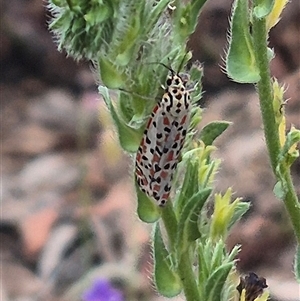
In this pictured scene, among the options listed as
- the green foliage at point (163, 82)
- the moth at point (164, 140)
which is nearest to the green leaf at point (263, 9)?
the green foliage at point (163, 82)

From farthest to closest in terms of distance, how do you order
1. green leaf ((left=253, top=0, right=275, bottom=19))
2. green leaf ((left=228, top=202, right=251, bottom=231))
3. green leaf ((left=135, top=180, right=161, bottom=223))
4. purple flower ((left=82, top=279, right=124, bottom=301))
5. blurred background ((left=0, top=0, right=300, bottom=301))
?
blurred background ((left=0, top=0, right=300, bottom=301)), purple flower ((left=82, top=279, right=124, bottom=301)), green leaf ((left=228, top=202, right=251, bottom=231)), green leaf ((left=135, top=180, right=161, bottom=223)), green leaf ((left=253, top=0, right=275, bottom=19))

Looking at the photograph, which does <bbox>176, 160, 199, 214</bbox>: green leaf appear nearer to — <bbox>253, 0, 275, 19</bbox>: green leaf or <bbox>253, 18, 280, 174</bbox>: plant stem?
<bbox>253, 18, 280, 174</bbox>: plant stem

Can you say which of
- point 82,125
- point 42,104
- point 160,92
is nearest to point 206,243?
point 160,92

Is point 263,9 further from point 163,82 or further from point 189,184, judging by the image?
point 189,184

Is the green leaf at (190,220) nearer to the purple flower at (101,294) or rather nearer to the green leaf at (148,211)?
the green leaf at (148,211)

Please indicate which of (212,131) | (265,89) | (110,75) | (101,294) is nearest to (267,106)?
(265,89)

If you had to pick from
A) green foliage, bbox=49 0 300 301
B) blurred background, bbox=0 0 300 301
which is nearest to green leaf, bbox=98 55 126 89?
green foliage, bbox=49 0 300 301
